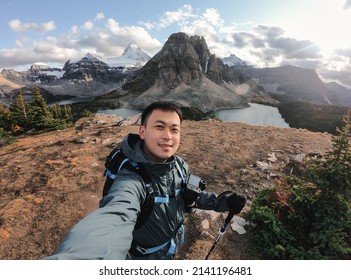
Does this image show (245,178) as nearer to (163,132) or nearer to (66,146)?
(163,132)

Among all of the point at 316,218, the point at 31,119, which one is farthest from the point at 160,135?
the point at 31,119

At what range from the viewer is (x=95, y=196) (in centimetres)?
951

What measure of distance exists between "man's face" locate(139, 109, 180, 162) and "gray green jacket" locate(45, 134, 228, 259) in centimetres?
13

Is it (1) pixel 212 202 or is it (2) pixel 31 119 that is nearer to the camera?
(1) pixel 212 202

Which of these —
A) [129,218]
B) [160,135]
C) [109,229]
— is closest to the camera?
[109,229]

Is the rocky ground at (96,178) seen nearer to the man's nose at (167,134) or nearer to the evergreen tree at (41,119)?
the man's nose at (167,134)

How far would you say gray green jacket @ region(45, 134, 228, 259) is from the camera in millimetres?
2020

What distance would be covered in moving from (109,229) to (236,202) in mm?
2598

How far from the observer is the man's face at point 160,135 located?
343 cm

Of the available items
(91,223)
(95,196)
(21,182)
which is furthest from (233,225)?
(21,182)

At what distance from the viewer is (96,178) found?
10805mm

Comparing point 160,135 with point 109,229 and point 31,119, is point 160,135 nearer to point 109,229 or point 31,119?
point 109,229

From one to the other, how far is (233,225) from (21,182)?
29.0ft

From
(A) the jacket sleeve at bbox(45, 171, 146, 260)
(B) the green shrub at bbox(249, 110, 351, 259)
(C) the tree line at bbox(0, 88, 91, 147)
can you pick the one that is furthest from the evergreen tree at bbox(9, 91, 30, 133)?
(A) the jacket sleeve at bbox(45, 171, 146, 260)
